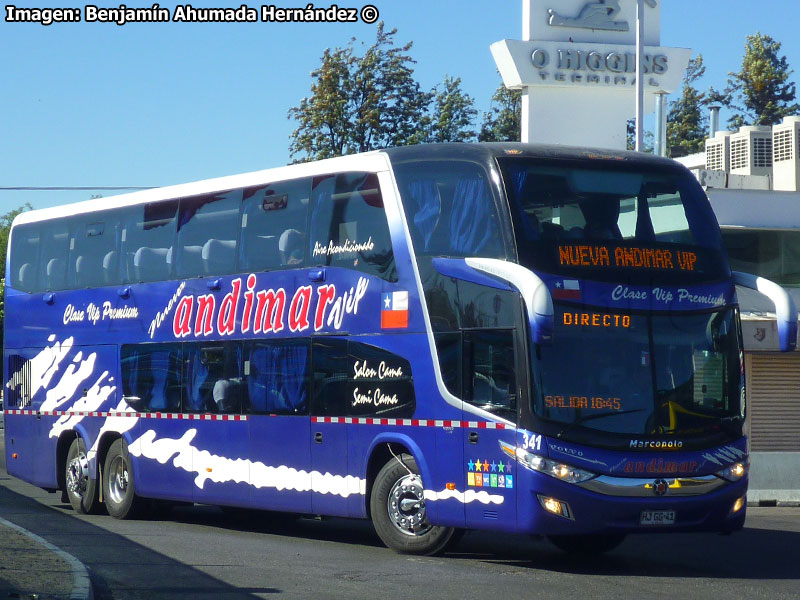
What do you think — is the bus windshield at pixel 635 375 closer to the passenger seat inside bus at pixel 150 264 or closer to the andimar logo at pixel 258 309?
the andimar logo at pixel 258 309

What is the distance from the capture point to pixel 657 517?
1213 centimetres

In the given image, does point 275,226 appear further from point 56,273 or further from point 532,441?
point 56,273

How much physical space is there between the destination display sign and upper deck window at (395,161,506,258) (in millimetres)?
635

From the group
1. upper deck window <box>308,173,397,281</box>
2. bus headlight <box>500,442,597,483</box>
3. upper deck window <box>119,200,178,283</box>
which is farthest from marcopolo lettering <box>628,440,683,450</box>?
upper deck window <box>119,200,178,283</box>

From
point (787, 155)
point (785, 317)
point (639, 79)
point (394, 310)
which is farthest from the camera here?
point (787, 155)

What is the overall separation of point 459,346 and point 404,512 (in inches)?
76.1

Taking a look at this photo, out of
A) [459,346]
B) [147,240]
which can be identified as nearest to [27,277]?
[147,240]

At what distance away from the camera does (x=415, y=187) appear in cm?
1358

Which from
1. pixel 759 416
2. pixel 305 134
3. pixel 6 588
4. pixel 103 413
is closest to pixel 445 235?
pixel 6 588

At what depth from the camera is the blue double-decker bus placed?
477 inches

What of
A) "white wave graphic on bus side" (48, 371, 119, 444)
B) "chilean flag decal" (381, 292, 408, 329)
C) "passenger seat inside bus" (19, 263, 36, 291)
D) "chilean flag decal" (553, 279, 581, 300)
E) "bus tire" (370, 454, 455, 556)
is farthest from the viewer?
"passenger seat inside bus" (19, 263, 36, 291)

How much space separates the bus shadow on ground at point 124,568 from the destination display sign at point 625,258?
4084 mm

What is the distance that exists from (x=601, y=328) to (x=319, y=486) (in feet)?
13.7

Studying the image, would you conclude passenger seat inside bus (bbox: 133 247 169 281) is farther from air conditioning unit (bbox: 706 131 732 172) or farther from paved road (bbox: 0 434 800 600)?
air conditioning unit (bbox: 706 131 732 172)
